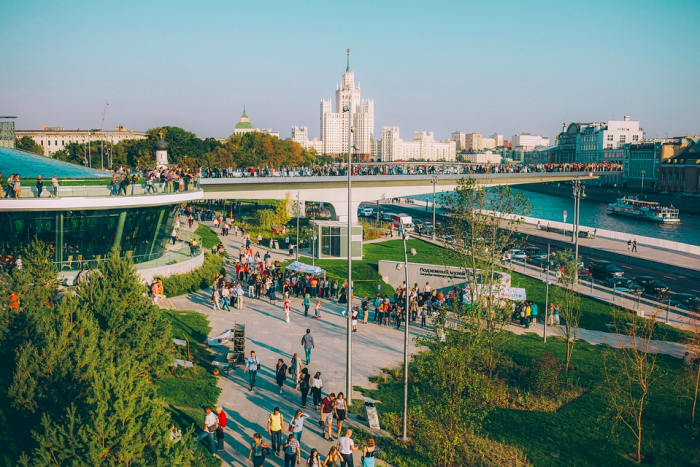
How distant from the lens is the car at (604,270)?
3845 cm

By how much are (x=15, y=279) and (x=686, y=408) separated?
19690 mm

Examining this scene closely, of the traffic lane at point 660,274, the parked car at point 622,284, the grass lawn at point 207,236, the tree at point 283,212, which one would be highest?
the tree at point 283,212

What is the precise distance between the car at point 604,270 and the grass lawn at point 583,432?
19927mm

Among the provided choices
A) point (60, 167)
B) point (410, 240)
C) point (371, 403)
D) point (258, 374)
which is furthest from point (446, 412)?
point (410, 240)

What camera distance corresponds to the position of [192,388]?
1725 centimetres

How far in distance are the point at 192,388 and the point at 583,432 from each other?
419 inches

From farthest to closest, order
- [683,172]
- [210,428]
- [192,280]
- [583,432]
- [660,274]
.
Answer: [683,172], [660,274], [192,280], [583,432], [210,428]

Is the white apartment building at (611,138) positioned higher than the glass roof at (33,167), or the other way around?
the white apartment building at (611,138)

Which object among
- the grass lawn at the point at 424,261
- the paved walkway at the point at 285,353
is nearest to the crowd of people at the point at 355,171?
the grass lawn at the point at 424,261

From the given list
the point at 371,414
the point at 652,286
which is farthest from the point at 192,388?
the point at 652,286

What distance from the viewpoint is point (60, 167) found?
1339 inches

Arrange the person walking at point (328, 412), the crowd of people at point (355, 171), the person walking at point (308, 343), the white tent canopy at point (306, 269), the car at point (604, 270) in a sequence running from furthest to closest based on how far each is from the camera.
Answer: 1. the crowd of people at point (355, 171)
2. the car at point (604, 270)
3. the white tent canopy at point (306, 269)
4. the person walking at point (308, 343)
5. the person walking at point (328, 412)

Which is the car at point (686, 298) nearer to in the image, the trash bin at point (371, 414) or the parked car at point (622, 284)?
the parked car at point (622, 284)

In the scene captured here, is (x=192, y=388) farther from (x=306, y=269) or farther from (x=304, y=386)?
(x=306, y=269)
